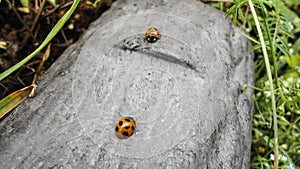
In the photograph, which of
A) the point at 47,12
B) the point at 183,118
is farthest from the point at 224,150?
the point at 47,12

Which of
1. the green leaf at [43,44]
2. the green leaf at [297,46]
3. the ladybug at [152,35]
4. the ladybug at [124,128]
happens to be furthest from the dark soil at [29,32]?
the green leaf at [297,46]

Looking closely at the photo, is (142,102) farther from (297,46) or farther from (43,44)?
(297,46)

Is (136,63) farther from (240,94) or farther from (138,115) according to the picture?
(240,94)

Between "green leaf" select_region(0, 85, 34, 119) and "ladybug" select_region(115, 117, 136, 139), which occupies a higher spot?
"green leaf" select_region(0, 85, 34, 119)

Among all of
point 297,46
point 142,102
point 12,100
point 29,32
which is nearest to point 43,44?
point 12,100

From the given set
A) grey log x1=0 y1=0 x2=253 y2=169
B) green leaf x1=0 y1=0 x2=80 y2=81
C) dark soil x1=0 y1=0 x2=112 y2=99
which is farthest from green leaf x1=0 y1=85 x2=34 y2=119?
dark soil x1=0 y1=0 x2=112 y2=99

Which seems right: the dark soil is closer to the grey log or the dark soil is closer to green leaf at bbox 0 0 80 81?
the grey log

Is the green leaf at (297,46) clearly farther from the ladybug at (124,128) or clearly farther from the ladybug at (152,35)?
the ladybug at (124,128)
